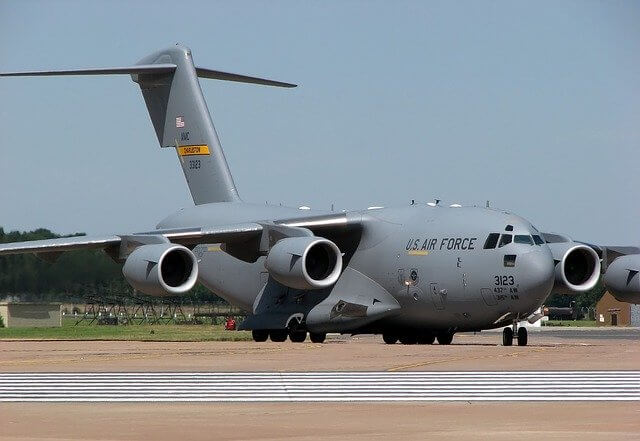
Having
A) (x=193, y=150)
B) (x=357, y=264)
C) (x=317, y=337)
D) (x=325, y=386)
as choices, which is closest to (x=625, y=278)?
(x=357, y=264)

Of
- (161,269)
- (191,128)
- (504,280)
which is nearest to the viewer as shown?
(504,280)

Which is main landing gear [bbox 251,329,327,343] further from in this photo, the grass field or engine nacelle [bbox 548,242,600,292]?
engine nacelle [bbox 548,242,600,292]

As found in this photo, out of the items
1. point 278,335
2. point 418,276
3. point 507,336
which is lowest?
point 278,335

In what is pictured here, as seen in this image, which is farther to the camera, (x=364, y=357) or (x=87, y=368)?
(x=364, y=357)

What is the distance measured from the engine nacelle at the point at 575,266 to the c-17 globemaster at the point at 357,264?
0.11 feet

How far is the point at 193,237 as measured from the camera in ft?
107

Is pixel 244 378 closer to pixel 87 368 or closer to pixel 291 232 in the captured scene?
pixel 87 368

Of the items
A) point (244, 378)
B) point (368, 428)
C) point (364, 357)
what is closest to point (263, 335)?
point (364, 357)

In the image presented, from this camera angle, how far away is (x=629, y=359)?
22109 millimetres

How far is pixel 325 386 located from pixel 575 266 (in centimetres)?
1738

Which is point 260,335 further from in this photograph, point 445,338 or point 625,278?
point 625,278

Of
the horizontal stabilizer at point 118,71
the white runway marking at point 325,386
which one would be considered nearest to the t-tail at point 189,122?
the horizontal stabilizer at point 118,71

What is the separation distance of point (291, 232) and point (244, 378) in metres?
14.7

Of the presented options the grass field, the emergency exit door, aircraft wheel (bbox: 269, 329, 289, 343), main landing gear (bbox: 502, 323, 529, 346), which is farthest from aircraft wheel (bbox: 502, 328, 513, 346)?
the grass field
